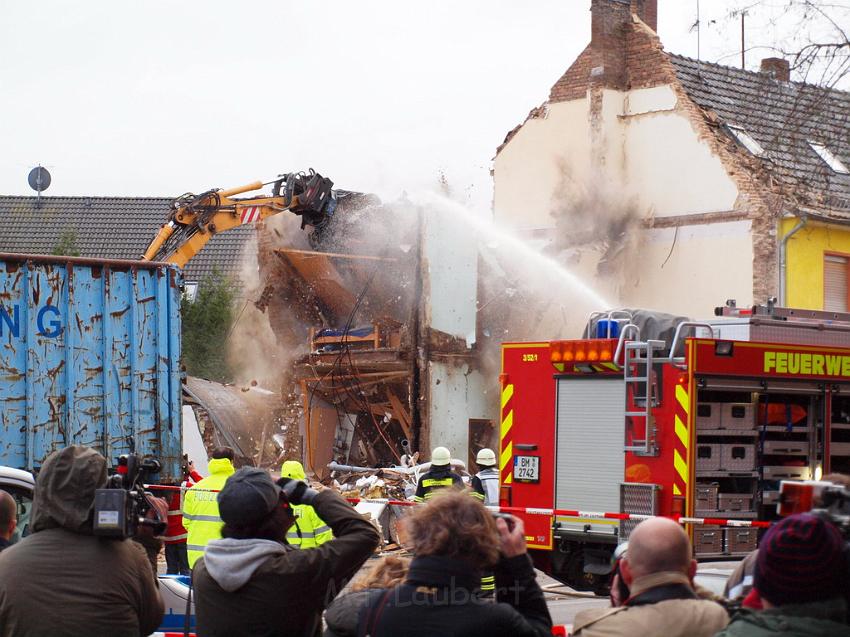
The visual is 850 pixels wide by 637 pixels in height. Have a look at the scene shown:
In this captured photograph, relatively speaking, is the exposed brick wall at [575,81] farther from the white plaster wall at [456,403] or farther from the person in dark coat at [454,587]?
the person in dark coat at [454,587]

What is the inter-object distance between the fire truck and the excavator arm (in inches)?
308

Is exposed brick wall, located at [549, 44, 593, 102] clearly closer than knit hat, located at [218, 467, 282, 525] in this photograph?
No

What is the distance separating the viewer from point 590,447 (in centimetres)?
988

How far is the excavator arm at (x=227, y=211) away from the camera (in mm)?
17062

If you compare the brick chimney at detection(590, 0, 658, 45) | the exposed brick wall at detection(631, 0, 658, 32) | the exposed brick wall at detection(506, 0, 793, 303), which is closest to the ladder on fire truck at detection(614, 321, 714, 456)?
the exposed brick wall at detection(506, 0, 793, 303)

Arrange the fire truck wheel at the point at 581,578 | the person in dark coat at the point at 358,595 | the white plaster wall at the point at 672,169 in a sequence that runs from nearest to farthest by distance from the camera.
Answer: the person in dark coat at the point at 358,595 → the fire truck wheel at the point at 581,578 → the white plaster wall at the point at 672,169

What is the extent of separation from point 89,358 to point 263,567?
8219 mm

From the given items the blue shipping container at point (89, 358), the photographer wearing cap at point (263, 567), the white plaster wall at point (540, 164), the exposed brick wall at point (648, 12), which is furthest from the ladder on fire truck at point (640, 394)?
the exposed brick wall at point (648, 12)

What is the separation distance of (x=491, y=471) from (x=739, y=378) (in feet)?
11.2

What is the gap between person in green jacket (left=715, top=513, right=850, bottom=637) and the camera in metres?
2.94

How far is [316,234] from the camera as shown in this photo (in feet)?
62.0

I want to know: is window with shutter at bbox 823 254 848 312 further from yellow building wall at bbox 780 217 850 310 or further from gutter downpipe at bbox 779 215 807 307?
gutter downpipe at bbox 779 215 807 307

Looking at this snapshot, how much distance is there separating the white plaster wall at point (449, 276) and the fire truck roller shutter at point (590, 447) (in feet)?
28.5

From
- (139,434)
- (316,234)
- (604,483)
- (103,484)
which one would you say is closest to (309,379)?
(316,234)
